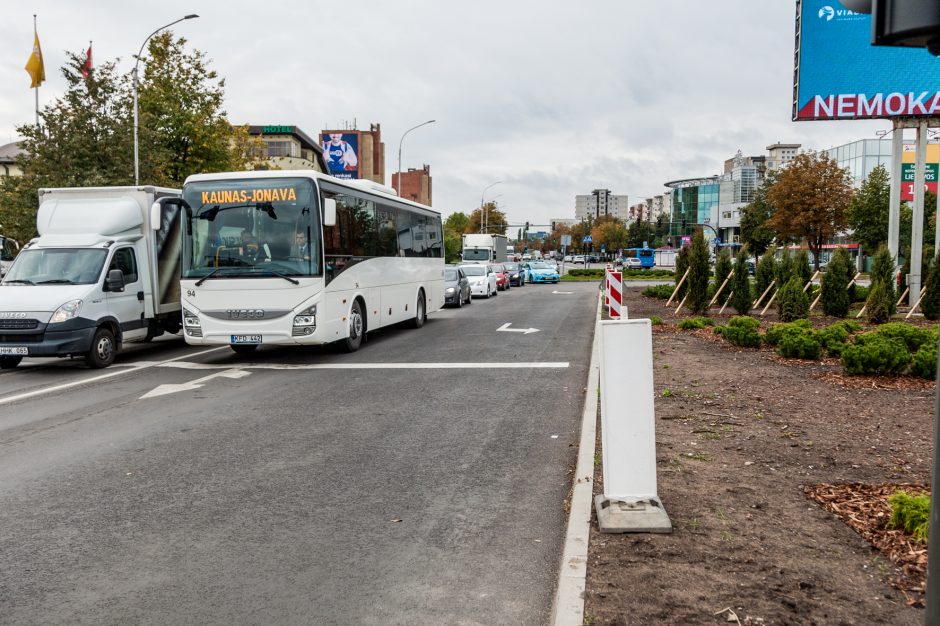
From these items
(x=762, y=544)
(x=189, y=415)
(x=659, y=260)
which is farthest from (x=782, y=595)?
(x=659, y=260)

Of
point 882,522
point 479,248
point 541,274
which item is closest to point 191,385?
point 882,522

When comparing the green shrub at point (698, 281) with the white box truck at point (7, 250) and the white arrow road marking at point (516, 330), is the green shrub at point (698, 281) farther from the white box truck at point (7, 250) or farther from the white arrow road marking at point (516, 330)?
the white box truck at point (7, 250)

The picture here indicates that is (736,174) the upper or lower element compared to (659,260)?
upper

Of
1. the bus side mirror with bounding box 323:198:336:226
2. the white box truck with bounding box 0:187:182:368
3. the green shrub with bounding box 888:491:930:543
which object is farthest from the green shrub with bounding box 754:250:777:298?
the green shrub with bounding box 888:491:930:543

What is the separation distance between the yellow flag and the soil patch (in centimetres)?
3508

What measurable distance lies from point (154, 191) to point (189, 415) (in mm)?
6949

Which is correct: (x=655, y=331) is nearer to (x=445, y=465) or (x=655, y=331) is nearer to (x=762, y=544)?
(x=445, y=465)

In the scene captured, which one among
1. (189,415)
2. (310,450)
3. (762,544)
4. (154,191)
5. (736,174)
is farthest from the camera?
(736,174)

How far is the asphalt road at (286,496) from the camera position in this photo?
4.03 metres

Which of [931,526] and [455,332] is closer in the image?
[931,526]

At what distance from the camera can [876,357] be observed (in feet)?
33.0

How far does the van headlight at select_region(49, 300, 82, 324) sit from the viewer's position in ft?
39.6

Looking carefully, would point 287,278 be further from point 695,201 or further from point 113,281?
point 695,201

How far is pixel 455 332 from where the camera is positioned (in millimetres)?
18547
